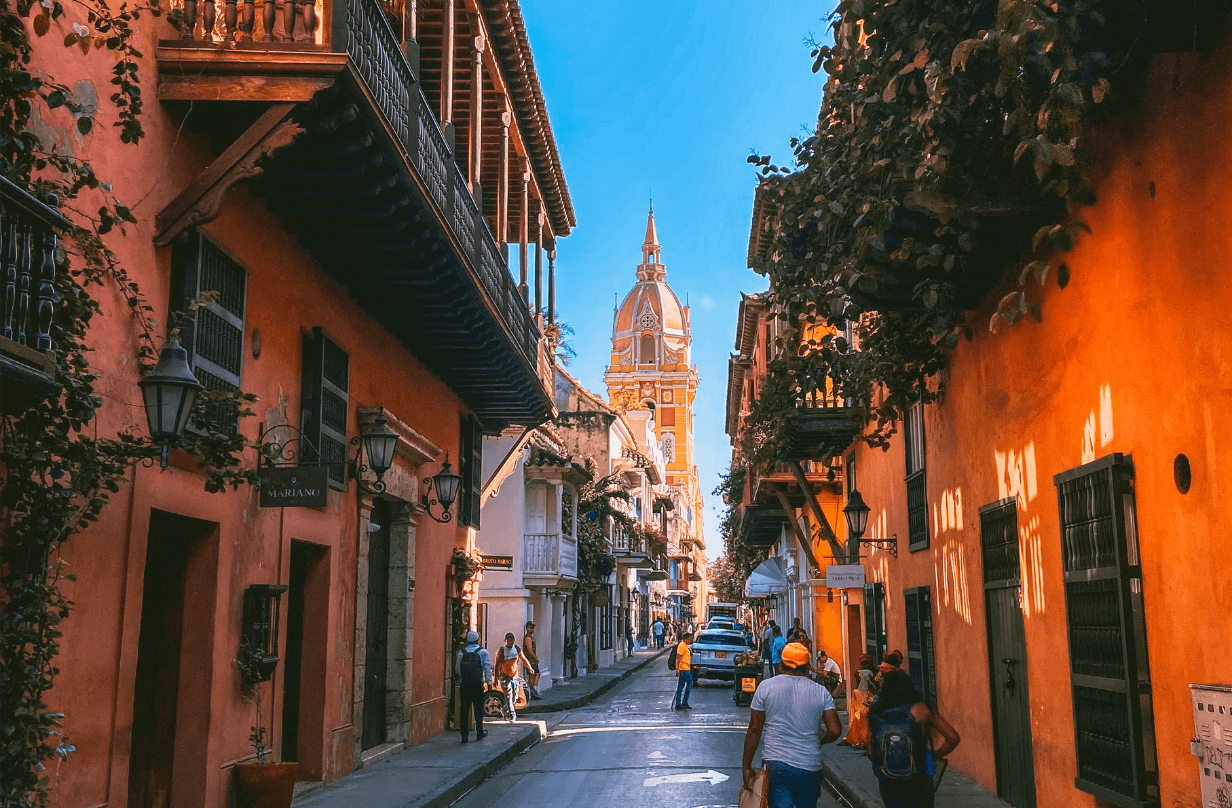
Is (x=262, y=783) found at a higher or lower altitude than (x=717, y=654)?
lower

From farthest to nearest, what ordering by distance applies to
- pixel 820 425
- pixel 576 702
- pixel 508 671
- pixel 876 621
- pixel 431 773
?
pixel 576 702 < pixel 508 671 < pixel 820 425 < pixel 876 621 < pixel 431 773

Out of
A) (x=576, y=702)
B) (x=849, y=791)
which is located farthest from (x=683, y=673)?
(x=849, y=791)

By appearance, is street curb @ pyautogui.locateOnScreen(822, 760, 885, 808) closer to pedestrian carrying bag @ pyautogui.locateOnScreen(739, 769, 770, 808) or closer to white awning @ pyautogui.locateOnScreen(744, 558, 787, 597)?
pedestrian carrying bag @ pyautogui.locateOnScreen(739, 769, 770, 808)

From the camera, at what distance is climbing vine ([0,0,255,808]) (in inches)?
237

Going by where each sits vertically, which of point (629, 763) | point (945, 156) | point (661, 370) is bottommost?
point (629, 763)

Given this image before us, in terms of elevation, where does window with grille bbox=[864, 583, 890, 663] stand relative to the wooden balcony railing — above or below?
below

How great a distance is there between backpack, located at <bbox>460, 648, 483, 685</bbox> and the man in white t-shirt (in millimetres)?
10408

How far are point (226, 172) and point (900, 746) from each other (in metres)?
6.14

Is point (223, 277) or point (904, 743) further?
point (223, 277)

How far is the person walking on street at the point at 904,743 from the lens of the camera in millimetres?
7461

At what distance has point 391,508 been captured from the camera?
51.9 ft

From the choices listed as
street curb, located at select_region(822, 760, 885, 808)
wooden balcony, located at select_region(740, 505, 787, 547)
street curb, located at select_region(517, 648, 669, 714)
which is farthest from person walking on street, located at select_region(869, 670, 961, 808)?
wooden balcony, located at select_region(740, 505, 787, 547)

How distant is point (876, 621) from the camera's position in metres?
18.3

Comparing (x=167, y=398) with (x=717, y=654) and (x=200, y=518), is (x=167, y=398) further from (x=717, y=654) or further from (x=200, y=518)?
(x=717, y=654)
